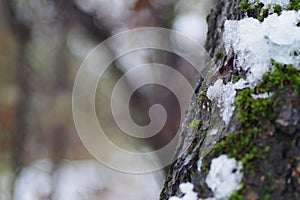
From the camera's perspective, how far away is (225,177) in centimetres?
41

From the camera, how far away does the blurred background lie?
1789mm

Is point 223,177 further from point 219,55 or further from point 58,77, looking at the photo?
point 58,77

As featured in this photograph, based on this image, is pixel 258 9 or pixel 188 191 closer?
pixel 188 191

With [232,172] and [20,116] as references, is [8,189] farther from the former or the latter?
[232,172]

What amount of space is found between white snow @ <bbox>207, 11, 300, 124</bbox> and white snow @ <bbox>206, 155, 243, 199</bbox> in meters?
0.07

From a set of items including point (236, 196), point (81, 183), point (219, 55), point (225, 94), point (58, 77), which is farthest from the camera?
point (81, 183)

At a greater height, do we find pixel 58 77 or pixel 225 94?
pixel 225 94

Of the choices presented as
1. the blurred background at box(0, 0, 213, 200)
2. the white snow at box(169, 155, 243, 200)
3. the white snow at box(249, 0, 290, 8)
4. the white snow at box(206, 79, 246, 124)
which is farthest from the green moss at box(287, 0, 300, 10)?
the blurred background at box(0, 0, 213, 200)

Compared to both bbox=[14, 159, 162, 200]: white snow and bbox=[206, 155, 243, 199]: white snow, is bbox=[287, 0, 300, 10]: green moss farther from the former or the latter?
bbox=[14, 159, 162, 200]: white snow

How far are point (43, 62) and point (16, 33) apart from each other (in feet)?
0.56

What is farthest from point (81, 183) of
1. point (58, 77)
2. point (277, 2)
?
point (277, 2)

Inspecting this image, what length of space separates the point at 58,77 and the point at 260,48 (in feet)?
5.01

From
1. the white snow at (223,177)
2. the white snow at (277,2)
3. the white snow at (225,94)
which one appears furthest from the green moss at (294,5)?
the white snow at (223,177)

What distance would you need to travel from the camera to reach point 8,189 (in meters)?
1.84
